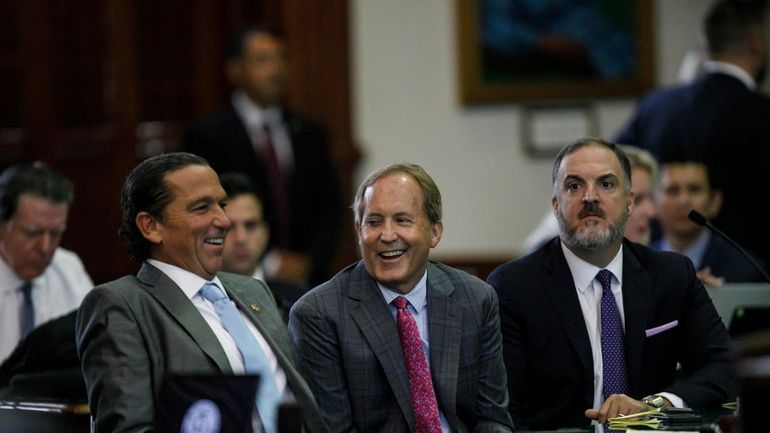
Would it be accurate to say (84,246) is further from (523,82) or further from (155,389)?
(155,389)

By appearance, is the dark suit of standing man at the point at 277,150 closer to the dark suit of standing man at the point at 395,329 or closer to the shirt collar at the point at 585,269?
the shirt collar at the point at 585,269

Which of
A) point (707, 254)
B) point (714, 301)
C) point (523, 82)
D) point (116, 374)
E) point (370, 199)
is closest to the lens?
point (116, 374)

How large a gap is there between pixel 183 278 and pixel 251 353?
10.1 inches

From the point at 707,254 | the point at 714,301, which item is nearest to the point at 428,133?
the point at 707,254

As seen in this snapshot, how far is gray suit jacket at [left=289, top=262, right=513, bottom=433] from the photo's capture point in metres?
3.34

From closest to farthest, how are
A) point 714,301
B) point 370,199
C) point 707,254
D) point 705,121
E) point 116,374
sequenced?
point 116,374
point 370,199
point 714,301
point 707,254
point 705,121

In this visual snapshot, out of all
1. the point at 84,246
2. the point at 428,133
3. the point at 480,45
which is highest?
the point at 480,45

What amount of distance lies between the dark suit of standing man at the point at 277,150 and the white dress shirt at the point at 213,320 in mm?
2732

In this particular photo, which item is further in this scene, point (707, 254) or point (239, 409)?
point (707, 254)

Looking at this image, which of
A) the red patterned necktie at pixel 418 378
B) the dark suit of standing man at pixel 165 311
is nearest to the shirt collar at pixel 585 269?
the red patterned necktie at pixel 418 378

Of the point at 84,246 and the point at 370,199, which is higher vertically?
the point at 370,199

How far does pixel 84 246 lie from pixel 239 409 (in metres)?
4.96

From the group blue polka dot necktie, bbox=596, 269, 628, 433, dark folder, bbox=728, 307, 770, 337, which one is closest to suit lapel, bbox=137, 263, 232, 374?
blue polka dot necktie, bbox=596, 269, 628, 433

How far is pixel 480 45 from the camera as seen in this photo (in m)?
7.36
